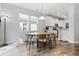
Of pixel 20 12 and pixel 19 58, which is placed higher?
pixel 20 12

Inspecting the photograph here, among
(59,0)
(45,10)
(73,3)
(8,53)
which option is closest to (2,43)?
(8,53)

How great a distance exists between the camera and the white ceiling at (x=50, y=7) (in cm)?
271

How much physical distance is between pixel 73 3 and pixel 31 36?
49.1 inches

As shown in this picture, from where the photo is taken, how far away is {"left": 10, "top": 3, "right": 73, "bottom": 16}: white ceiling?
8.89 feet

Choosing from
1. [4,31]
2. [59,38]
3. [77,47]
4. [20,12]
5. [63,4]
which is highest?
[63,4]

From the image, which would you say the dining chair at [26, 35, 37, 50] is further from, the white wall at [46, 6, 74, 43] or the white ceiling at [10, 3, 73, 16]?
the white ceiling at [10, 3, 73, 16]

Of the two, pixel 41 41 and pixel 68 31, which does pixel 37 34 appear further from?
pixel 68 31

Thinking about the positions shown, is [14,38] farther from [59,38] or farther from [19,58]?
[59,38]

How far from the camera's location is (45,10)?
9.05 ft

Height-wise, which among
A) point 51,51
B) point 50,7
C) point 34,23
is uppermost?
point 50,7

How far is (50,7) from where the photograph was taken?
2742mm

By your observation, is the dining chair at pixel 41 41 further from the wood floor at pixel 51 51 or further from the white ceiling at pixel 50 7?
the white ceiling at pixel 50 7

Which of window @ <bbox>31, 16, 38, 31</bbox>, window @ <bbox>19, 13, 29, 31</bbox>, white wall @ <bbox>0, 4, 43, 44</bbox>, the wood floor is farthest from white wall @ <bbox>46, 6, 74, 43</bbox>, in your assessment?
white wall @ <bbox>0, 4, 43, 44</bbox>

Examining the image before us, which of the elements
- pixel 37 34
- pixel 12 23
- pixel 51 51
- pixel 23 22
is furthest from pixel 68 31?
pixel 12 23
